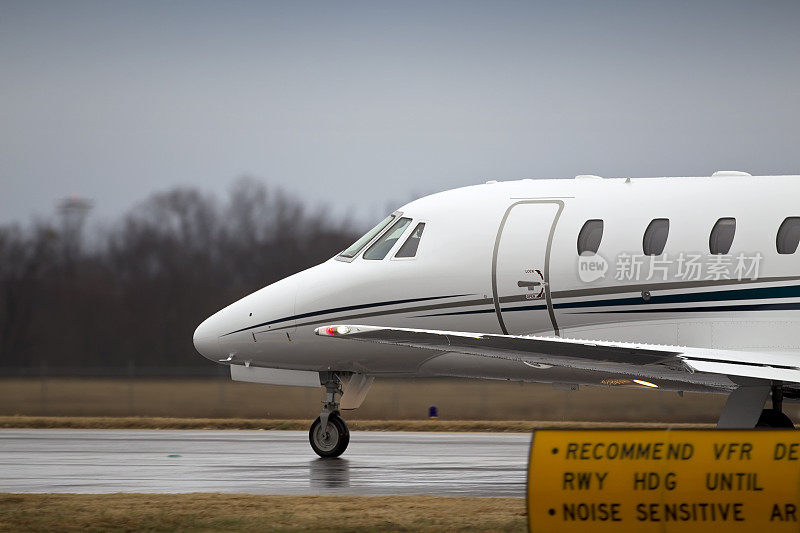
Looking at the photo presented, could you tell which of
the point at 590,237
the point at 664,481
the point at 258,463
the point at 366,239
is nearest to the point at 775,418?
the point at 590,237

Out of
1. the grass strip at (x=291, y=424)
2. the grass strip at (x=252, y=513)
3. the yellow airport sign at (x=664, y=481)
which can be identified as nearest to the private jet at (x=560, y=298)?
the grass strip at (x=252, y=513)

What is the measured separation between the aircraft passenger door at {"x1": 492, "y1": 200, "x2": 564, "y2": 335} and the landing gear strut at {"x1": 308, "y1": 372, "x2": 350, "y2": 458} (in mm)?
3291

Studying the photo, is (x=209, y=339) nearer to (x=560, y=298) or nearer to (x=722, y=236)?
(x=560, y=298)

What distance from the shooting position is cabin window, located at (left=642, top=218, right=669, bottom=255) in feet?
48.4

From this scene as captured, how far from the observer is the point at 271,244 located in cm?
5431

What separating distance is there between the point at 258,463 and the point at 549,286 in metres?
4.91

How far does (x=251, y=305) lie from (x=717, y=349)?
6.42 m

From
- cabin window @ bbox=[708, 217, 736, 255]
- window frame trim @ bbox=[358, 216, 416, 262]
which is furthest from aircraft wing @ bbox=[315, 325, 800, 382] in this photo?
window frame trim @ bbox=[358, 216, 416, 262]

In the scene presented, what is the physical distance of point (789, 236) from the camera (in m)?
14.2

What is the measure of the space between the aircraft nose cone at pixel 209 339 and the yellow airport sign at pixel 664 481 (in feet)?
31.0

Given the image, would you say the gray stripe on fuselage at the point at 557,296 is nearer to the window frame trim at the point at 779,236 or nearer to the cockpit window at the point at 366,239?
the window frame trim at the point at 779,236

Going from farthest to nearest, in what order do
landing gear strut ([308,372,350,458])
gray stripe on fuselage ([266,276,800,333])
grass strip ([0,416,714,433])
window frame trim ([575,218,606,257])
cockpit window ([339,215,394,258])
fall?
1. grass strip ([0,416,714,433])
2. landing gear strut ([308,372,350,458])
3. cockpit window ([339,215,394,258])
4. window frame trim ([575,218,606,257])
5. gray stripe on fuselage ([266,276,800,333])

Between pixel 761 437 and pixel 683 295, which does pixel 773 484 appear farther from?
pixel 683 295

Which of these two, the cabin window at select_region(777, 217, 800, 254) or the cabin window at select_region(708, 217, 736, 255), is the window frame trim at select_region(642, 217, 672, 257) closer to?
the cabin window at select_region(708, 217, 736, 255)
